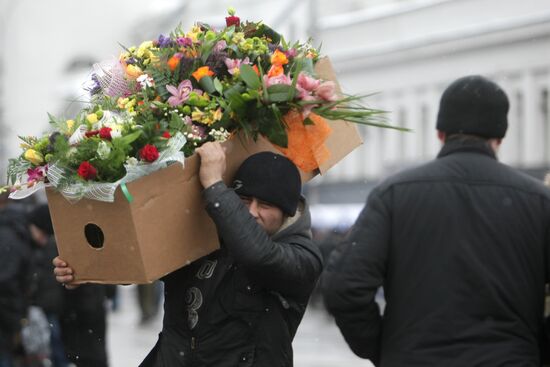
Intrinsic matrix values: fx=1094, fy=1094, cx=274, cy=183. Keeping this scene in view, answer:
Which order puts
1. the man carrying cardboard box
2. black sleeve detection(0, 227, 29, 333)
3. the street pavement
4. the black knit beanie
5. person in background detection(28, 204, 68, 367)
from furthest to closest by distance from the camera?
the street pavement < black sleeve detection(0, 227, 29, 333) < person in background detection(28, 204, 68, 367) < the black knit beanie < the man carrying cardboard box

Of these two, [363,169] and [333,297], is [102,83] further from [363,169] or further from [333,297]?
[363,169]

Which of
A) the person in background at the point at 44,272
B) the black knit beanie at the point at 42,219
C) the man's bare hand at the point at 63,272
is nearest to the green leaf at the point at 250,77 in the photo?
the man's bare hand at the point at 63,272

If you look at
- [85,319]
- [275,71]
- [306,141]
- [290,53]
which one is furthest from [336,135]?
[85,319]

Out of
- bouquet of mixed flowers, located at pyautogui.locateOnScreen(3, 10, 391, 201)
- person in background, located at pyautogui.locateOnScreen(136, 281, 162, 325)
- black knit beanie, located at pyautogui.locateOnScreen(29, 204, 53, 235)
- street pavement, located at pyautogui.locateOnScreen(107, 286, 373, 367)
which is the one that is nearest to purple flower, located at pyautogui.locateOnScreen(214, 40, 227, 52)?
bouquet of mixed flowers, located at pyautogui.locateOnScreen(3, 10, 391, 201)

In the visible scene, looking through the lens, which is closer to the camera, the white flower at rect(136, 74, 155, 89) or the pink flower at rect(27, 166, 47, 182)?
the pink flower at rect(27, 166, 47, 182)

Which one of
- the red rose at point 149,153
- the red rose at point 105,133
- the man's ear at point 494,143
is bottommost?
the man's ear at point 494,143

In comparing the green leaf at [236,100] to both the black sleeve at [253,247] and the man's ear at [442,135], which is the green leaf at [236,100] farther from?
the man's ear at [442,135]

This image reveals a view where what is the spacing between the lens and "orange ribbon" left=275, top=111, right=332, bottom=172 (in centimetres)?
421

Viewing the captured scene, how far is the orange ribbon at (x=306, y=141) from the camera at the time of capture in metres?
4.21

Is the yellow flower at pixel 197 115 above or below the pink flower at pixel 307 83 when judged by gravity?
below

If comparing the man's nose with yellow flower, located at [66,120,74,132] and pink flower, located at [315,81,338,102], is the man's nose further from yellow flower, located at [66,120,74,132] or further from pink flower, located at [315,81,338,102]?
yellow flower, located at [66,120,74,132]

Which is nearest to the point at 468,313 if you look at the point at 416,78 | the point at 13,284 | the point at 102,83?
the point at 102,83

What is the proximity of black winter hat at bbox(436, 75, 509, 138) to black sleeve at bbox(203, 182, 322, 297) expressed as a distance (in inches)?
28.9

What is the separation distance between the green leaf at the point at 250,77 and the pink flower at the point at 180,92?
0.21 metres
